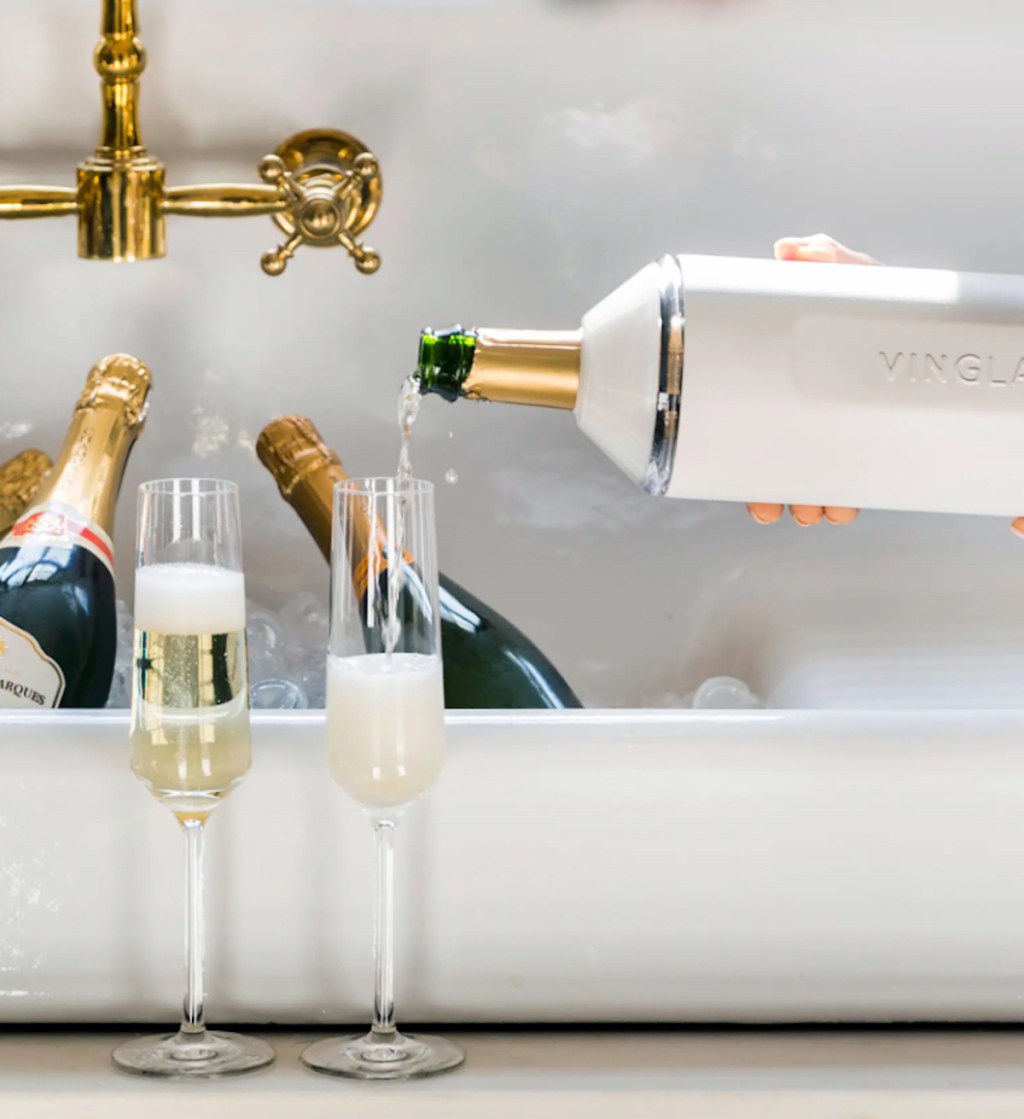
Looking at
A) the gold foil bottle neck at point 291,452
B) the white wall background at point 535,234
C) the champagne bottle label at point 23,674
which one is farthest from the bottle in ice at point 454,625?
the champagne bottle label at point 23,674

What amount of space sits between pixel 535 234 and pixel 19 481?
0.44m

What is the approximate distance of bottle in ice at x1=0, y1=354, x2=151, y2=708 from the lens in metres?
1.06

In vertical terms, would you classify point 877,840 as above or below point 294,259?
below

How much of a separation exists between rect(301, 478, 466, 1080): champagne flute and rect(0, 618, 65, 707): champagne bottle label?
0.28m

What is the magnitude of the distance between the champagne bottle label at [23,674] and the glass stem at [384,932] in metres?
0.30

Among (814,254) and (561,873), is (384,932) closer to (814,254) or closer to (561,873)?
(561,873)

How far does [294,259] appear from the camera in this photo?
1330 millimetres

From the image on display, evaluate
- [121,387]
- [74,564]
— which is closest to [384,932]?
[74,564]

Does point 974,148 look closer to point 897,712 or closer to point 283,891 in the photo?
point 897,712

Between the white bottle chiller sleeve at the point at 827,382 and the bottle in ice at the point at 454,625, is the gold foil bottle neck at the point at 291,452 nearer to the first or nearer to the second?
the bottle in ice at the point at 454,625

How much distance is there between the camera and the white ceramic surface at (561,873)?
2.62 feet

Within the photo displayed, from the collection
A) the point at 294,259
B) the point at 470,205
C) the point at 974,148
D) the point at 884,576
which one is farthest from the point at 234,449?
the point at 974,148

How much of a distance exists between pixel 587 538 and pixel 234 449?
29cm

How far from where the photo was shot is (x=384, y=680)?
75cm
